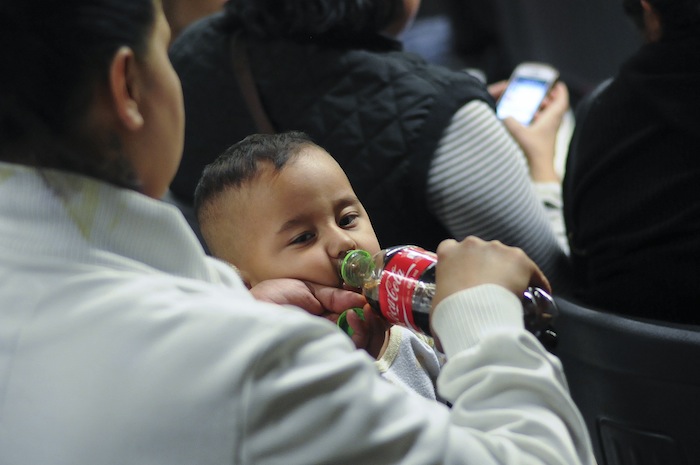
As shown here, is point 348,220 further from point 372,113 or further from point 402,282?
point 372,113

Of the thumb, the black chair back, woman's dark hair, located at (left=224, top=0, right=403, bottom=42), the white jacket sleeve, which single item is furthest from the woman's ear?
the thumb

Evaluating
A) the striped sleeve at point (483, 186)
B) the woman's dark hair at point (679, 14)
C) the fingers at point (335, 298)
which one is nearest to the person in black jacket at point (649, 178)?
the woman's dark hair at point (679, 14)

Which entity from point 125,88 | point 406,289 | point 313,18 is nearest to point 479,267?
point 406,289

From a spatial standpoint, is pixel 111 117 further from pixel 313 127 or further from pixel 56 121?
pixel 313 127

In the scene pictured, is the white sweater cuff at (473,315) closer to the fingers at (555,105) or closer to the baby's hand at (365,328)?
the baby's hand at (365,328)

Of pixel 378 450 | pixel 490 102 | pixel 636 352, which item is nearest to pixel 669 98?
pixel 490 102

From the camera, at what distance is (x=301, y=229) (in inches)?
39.8

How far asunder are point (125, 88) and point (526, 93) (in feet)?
4.25

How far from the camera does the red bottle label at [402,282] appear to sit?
94cm

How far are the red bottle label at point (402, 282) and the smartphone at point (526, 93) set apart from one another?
936 millimetres

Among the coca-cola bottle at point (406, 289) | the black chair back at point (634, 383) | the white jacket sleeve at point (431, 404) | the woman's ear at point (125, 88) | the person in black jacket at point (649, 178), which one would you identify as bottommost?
the black chair back at point (634, 383)

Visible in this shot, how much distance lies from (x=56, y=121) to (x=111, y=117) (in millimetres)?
43

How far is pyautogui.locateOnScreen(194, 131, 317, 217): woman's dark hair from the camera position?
1040 millimetres

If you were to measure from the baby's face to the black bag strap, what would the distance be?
0.28 m
